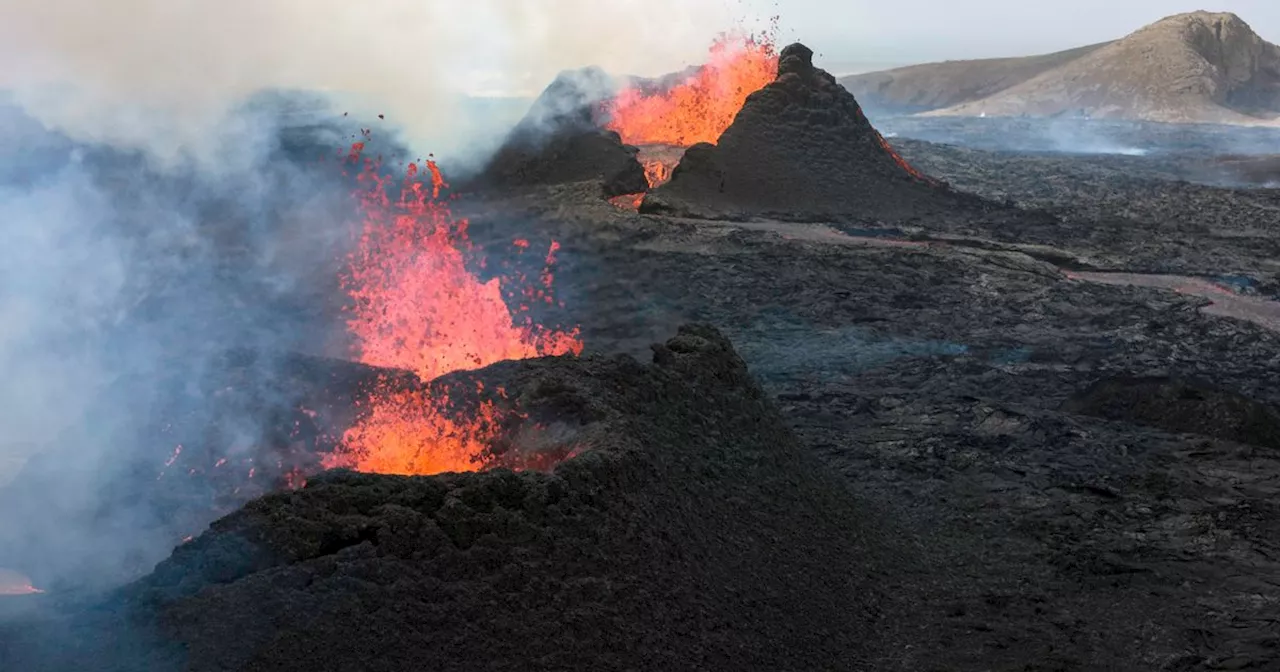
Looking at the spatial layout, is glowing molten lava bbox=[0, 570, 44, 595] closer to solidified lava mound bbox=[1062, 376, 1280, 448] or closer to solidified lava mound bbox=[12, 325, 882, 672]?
solidified lava mound bbox=[12, 325, 882, 672]

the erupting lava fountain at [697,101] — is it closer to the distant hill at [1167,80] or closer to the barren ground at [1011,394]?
the barren ground at [1011,394]

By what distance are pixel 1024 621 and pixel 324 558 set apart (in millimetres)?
5138

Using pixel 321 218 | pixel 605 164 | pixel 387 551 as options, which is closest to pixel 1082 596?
pixel 387 551

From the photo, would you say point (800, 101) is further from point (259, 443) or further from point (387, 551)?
point (387, 551)

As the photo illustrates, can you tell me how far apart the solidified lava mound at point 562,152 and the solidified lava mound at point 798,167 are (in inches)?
69.2

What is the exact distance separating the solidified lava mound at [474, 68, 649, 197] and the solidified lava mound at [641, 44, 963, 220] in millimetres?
1756

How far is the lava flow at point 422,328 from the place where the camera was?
26.7ft

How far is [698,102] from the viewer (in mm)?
30984

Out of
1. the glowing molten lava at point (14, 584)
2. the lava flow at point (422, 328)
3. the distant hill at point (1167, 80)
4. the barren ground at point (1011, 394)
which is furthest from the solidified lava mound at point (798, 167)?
the distant hill at point (1167, 80)

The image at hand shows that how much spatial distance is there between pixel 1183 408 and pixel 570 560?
8.81m

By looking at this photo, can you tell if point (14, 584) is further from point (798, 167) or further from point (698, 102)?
point (698, 102)

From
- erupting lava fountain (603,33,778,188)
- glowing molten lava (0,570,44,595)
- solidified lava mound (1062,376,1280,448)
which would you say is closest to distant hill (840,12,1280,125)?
erupting lava fountain (603,33,778,188)

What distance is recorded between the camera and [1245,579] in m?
8.48

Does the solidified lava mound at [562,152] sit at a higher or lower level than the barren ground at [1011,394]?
higher
